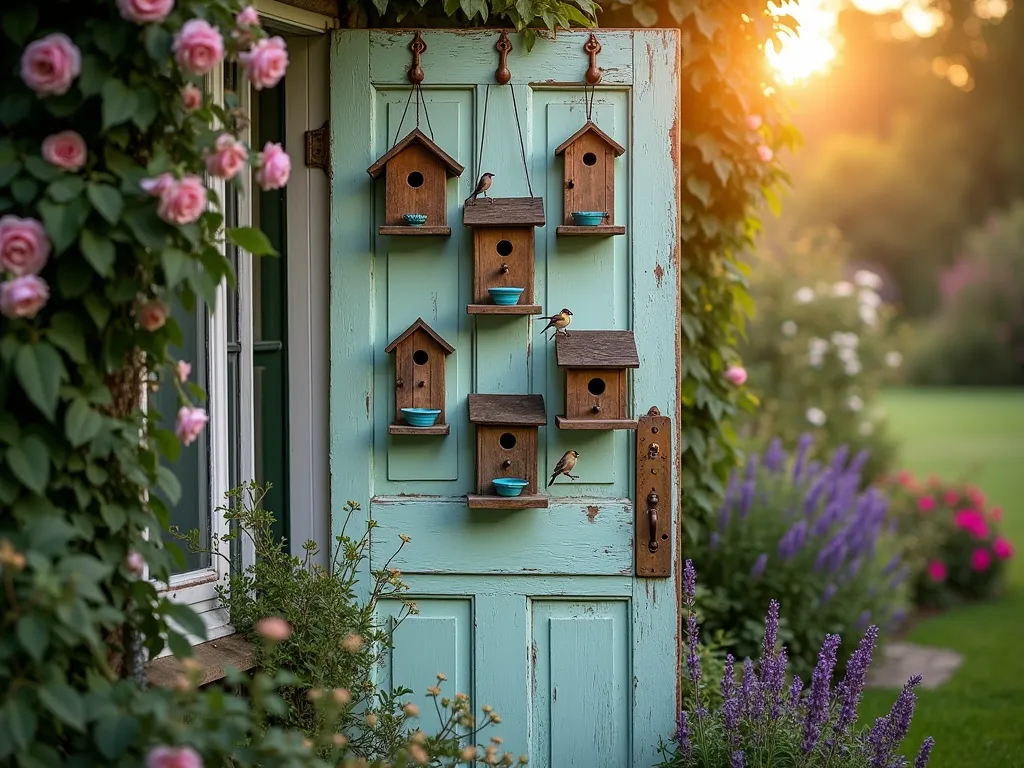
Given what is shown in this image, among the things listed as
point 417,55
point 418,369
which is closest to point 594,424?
point 418,369

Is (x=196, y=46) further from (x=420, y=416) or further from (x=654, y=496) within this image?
(x=654, y=496)

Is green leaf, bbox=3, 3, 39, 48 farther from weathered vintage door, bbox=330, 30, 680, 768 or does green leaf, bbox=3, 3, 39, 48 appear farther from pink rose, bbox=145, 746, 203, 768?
pink rose, bbox=145, 746, 203, 768

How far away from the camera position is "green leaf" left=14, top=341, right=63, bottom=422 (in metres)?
1.89

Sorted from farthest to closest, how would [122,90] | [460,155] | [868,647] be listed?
[460,155], [868,647], [122,90]

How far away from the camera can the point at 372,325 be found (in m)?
3.09

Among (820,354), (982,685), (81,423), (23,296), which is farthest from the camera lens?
(820,354)

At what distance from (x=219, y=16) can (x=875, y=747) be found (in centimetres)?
238

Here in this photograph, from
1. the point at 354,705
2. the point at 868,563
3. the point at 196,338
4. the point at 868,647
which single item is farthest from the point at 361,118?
the point at 868,563

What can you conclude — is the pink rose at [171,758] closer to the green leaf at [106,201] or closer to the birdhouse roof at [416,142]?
the green leaf at [106,201]

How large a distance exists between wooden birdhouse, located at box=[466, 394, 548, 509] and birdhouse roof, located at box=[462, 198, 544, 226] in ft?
1.63

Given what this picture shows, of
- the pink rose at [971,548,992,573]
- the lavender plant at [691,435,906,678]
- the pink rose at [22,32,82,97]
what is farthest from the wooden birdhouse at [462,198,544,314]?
the pink rose at [971,548,992,573]

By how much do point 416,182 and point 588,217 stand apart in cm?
51

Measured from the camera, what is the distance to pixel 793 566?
186 inches

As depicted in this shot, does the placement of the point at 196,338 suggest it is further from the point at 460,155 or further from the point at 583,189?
the point at 583,189
